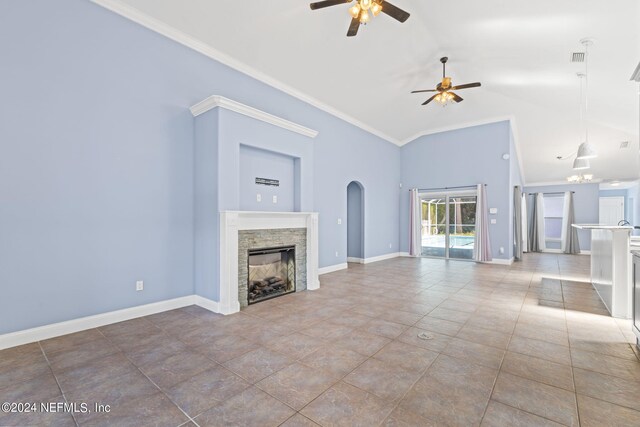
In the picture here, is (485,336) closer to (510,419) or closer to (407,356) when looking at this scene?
(407,356)

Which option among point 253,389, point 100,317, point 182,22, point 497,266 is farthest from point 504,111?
point 100,317

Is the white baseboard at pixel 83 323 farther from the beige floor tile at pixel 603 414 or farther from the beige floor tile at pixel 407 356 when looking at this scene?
the beige floor tile at pixel 603 414

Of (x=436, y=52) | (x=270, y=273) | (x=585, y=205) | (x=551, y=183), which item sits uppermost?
(x=436, y=52)

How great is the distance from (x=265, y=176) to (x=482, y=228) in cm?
638

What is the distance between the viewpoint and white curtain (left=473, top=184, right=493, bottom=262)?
783 cm

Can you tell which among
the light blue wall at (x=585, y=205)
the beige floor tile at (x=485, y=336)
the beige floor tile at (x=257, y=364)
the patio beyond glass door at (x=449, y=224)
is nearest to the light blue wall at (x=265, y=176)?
the beige floor tile at (x=257, y=364)

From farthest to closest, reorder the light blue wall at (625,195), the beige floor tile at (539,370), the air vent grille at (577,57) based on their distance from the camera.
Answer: the light blue wall at (625,195), the air vent grille at (577,57), the beige floor tile at (539,370)

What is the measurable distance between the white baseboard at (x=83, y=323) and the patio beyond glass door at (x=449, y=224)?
7419 mm

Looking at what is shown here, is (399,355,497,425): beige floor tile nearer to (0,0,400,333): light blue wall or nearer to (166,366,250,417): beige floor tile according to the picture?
(166,366,250,417): beige floor tile

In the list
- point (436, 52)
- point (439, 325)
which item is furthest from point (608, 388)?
point (436, 52)

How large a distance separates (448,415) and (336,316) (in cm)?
190

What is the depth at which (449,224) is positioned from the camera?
8.55m

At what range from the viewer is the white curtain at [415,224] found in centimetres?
895

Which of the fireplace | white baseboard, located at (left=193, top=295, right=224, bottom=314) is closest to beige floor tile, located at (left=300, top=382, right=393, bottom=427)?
white baseboard, located at (left=193, top=295, right=224, bottom=314)
